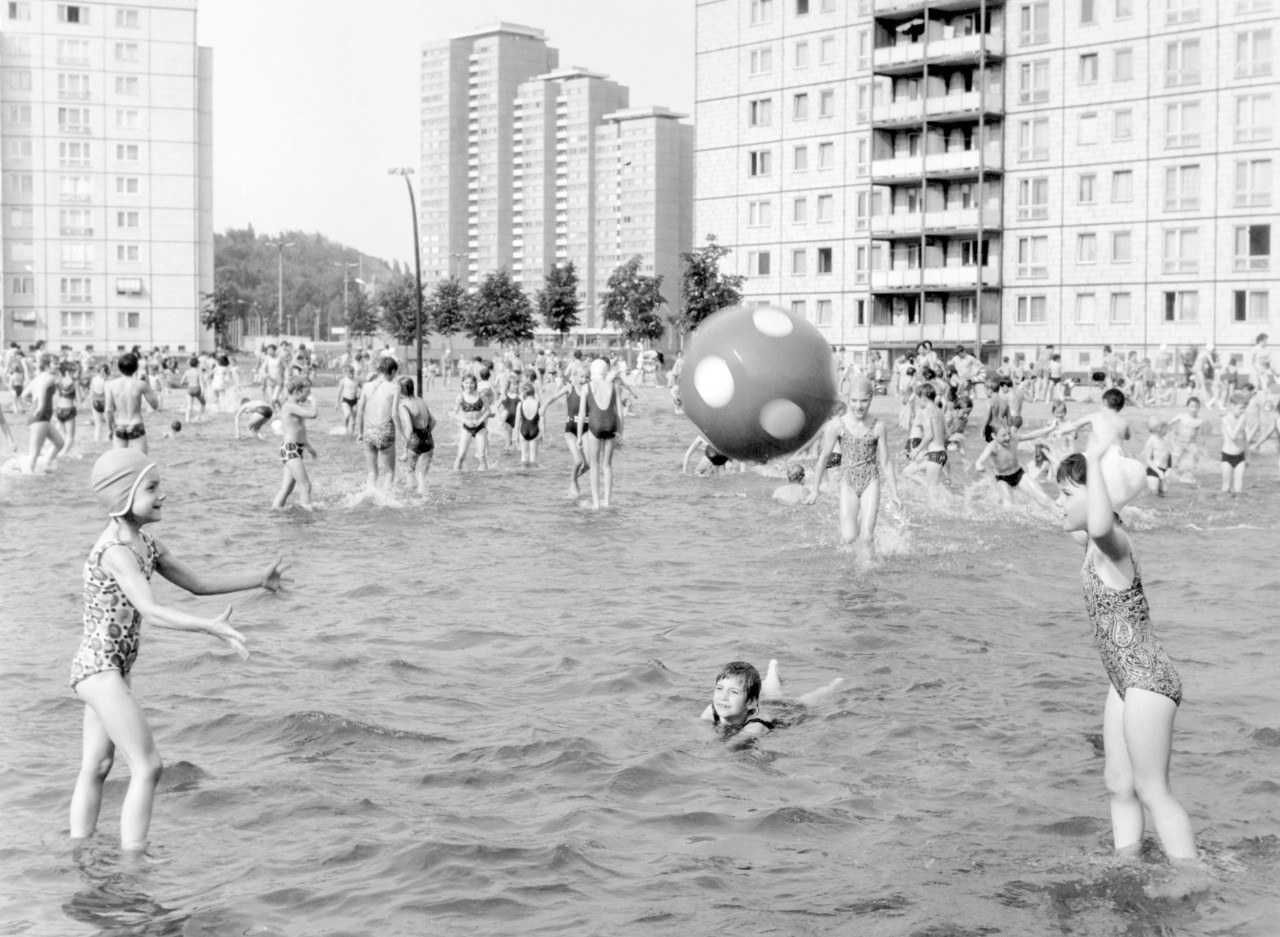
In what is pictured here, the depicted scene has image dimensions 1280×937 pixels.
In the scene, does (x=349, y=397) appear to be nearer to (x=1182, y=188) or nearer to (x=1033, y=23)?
(x=1182, y=188)

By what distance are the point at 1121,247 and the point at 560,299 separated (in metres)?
36.4

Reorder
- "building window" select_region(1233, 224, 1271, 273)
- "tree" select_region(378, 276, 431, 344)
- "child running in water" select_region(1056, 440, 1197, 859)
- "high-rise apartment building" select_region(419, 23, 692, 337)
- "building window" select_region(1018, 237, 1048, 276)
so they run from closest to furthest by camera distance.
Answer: "child running in water" select_region(1056, 440, 1197, 859)
"building window" select_region(1233, 224, 1271, 273)
"building window" select_region(1018, 237, 1048, 276)
"tree" select_region(378, 276, 431, 344)
"high-rise apartment building" select_region(419, 23, 692, 337)

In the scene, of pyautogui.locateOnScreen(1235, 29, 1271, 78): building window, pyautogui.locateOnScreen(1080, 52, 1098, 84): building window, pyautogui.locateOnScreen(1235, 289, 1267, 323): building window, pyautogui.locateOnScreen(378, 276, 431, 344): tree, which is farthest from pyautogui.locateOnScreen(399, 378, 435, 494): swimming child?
pyautogui.locateOnScreen(378, 276, 431, 344): tree

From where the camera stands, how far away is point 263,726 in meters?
8.83

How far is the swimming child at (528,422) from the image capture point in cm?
2467

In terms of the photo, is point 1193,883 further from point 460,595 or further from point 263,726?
point 460,595

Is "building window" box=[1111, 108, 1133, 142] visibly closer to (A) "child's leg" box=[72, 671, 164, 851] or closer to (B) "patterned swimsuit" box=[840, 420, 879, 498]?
(B) "patterned swimsuit" box=[840, 420, 879, 498]

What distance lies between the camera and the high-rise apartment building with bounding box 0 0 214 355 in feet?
273

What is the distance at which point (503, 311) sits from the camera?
79188 mm

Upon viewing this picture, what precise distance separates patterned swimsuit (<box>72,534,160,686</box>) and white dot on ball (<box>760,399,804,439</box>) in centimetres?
304

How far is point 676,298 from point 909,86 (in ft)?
276

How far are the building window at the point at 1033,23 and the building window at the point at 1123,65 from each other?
2865 mm

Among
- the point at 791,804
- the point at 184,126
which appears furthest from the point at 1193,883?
the point at 184,126

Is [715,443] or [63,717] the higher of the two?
[715,443]
